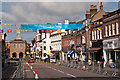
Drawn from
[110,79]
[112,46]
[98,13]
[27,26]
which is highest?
[98,13]

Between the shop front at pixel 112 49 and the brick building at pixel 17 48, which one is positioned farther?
the brick building at pixel 17 48

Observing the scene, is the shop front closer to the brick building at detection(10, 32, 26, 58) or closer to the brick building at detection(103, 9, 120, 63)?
the brick building at detection(103, 9, 120, 63)

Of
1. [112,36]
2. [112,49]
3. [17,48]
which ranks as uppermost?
[112,36]

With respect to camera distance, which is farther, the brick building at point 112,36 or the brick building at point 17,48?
the brick building at point 17,48

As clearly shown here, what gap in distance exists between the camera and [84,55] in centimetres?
4631

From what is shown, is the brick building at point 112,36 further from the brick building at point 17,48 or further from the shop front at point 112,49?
the brick building at point 17,48

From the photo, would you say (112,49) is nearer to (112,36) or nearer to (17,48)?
(112,36)

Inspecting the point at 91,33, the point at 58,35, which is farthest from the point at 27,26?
the point at 58,35

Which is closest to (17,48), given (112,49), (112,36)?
(112,49)

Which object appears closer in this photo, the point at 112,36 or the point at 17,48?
the point at 112,36

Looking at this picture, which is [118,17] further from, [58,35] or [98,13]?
[58,35]

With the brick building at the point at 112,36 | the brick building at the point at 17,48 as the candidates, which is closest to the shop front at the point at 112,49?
the brick building at the point at 112,36

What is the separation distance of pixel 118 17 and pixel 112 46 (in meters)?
4.87

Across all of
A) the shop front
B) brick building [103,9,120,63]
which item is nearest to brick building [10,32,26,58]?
the shop front
